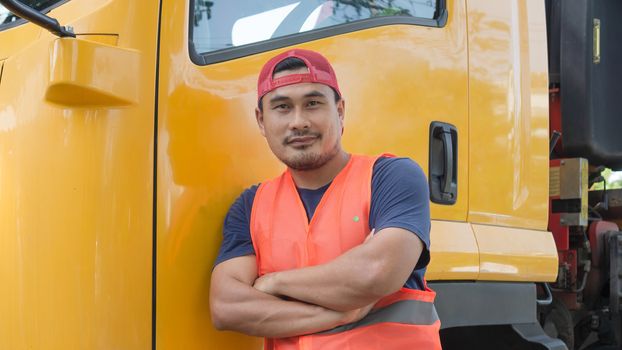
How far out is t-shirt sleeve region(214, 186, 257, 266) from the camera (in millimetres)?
1962

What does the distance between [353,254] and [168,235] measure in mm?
412

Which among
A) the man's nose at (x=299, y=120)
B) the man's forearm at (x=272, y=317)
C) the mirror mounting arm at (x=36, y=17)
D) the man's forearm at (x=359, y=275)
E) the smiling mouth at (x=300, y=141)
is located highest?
the mirror mounting arm at (x=36, y=17)

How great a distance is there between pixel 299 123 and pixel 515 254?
1.14m

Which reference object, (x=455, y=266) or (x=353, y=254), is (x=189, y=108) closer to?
(x=353, y=254)

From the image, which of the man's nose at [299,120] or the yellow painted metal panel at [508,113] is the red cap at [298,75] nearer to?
the man's nose at [299,120]

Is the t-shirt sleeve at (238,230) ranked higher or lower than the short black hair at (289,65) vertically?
lower

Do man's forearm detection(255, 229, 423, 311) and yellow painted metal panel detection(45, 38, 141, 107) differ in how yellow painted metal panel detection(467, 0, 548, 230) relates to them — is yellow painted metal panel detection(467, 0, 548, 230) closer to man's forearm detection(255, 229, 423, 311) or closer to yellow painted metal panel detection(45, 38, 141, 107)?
man's forearm detection(255, 229, 423, 311)

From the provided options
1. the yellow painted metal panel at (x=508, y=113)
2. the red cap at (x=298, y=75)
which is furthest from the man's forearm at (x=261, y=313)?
the yellow painted metal panel at (x=508, y=113)

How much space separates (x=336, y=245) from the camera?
1931 millimetres

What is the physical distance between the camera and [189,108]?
190cm

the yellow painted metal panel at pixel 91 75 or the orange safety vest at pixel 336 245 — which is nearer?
the yellow painted metal panel at pixel 91 75

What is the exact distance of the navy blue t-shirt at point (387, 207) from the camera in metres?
1.91

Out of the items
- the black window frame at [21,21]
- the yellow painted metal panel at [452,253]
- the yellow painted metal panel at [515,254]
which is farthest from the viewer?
the yellow painted metal panel at [515,254]

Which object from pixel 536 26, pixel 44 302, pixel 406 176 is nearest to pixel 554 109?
pixel 536 26
